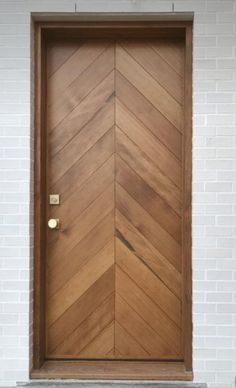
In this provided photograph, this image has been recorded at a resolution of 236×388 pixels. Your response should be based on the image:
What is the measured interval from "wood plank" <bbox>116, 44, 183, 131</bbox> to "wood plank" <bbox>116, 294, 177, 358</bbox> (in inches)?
51.6

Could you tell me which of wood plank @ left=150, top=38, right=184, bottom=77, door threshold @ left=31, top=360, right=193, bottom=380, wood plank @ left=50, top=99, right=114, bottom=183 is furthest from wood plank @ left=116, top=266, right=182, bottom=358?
wood plank @ left=150, top=38, right=184, bottom=77

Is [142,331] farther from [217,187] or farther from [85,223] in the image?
[217,187]

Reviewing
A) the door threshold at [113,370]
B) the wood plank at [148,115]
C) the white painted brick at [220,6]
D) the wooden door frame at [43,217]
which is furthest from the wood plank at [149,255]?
the white painted brick at [220,6]

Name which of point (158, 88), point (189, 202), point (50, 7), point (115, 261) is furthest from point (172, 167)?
point (50, 7)

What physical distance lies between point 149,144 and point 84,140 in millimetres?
453

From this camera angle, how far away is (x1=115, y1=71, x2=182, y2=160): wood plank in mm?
3105

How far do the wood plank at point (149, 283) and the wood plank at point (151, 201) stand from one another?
0.31 metres

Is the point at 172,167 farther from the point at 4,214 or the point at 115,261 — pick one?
the point at 4,214

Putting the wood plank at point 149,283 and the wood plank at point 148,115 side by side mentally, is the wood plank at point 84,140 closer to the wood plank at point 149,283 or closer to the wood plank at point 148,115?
the wood plank at point 148,115

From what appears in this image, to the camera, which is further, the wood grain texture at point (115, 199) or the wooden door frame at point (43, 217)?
the wood grain texture at point (115, 199)

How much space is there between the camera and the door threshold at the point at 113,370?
2926mm

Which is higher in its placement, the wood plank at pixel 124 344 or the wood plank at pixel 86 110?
the wood plank at pixel 86 110

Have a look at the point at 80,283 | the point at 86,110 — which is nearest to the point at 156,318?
the point at 80,283

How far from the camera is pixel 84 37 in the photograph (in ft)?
10.3
